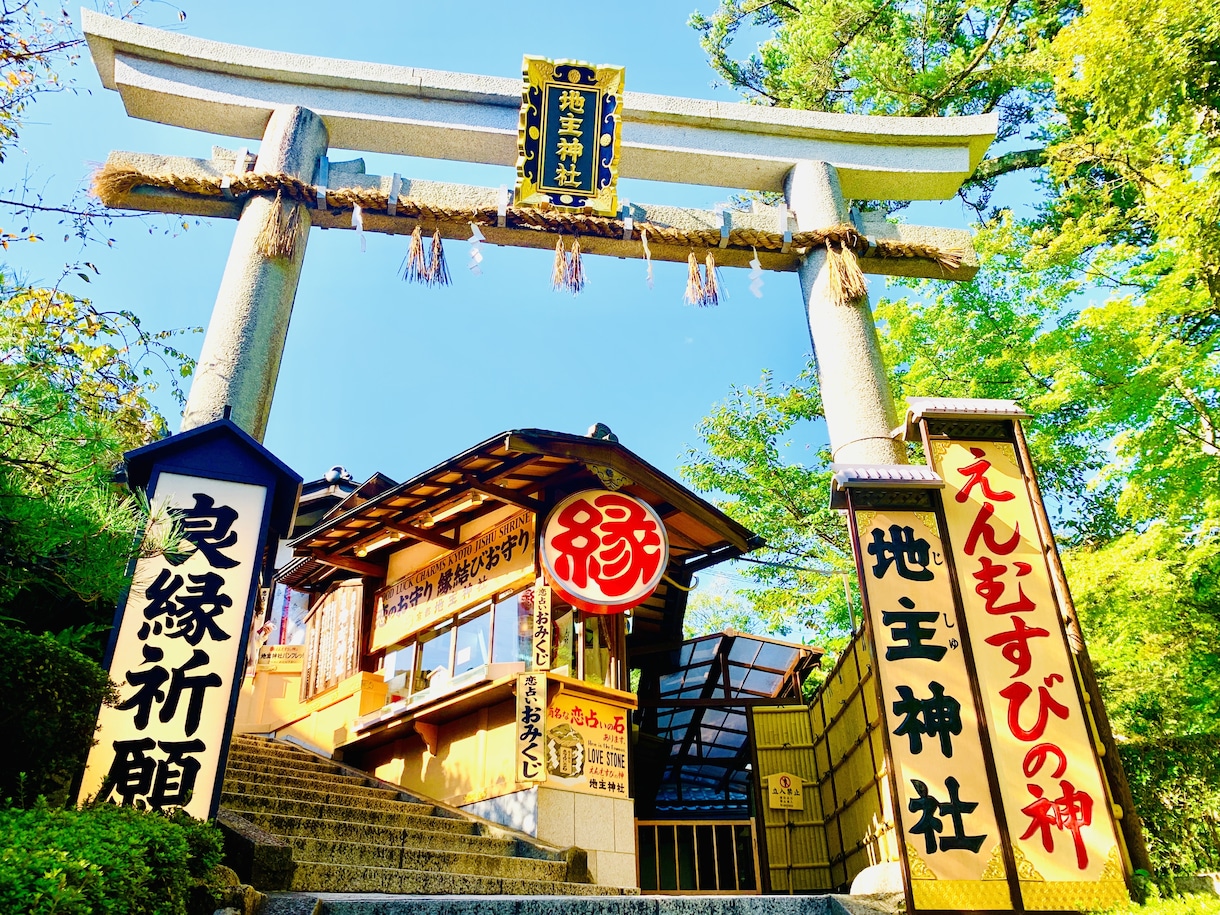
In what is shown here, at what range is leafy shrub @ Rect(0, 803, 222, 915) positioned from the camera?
9.96 feet

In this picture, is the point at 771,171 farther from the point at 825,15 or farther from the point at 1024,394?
the point at 825,15

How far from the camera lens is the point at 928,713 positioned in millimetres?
6223

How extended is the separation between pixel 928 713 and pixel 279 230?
7820 mm

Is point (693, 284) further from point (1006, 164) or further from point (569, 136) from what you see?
point (1006, 164)

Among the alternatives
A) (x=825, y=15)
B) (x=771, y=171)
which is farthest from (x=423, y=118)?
(x=825, y=15)

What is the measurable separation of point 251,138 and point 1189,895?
11447mm

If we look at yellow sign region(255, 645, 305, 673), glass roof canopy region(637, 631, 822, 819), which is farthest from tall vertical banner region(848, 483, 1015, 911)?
yellow sign region(255, 645, 305, 673)

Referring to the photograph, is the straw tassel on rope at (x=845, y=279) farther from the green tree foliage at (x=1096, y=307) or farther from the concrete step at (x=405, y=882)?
the concrete step at (x=405, y=882)

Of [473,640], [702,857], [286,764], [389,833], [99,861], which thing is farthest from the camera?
[702,857]

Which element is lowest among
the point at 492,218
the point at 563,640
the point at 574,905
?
the point at 574,905

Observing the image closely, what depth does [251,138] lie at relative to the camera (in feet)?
33.9

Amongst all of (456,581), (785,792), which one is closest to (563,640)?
(456,581)

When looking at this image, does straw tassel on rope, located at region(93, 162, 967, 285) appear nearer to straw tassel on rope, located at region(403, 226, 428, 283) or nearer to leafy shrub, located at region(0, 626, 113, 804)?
straw tassel on rope, located at region(403, 226, 428, 283)

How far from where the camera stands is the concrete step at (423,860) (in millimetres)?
7336
